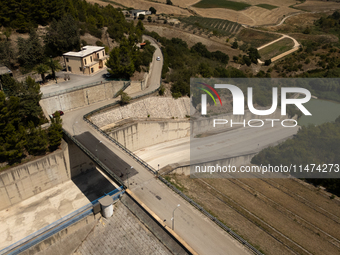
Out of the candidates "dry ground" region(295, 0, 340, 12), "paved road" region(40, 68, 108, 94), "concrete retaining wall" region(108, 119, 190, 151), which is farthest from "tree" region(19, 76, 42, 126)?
"dry ground" region(295, 0, 340, 12)

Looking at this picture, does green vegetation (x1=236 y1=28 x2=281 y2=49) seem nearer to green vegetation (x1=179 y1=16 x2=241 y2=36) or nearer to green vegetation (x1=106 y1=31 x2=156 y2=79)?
green vegetation (x1=179 y1=16 x2=241 y2=36)

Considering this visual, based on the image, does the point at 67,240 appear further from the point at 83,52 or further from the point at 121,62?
the point at 83,52

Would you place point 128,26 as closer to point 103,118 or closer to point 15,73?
point 15,73

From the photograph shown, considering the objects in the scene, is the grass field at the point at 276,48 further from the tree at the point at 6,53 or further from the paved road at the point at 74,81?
the tree at the point at 6,53

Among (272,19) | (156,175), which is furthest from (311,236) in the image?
(272,19)

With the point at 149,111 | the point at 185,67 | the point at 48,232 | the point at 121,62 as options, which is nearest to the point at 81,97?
the point at 121,62

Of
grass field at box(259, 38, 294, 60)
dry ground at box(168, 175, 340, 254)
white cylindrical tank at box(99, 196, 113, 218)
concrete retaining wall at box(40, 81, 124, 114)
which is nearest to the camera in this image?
white cylindrical tank at box(99, 196, 113, 218)
